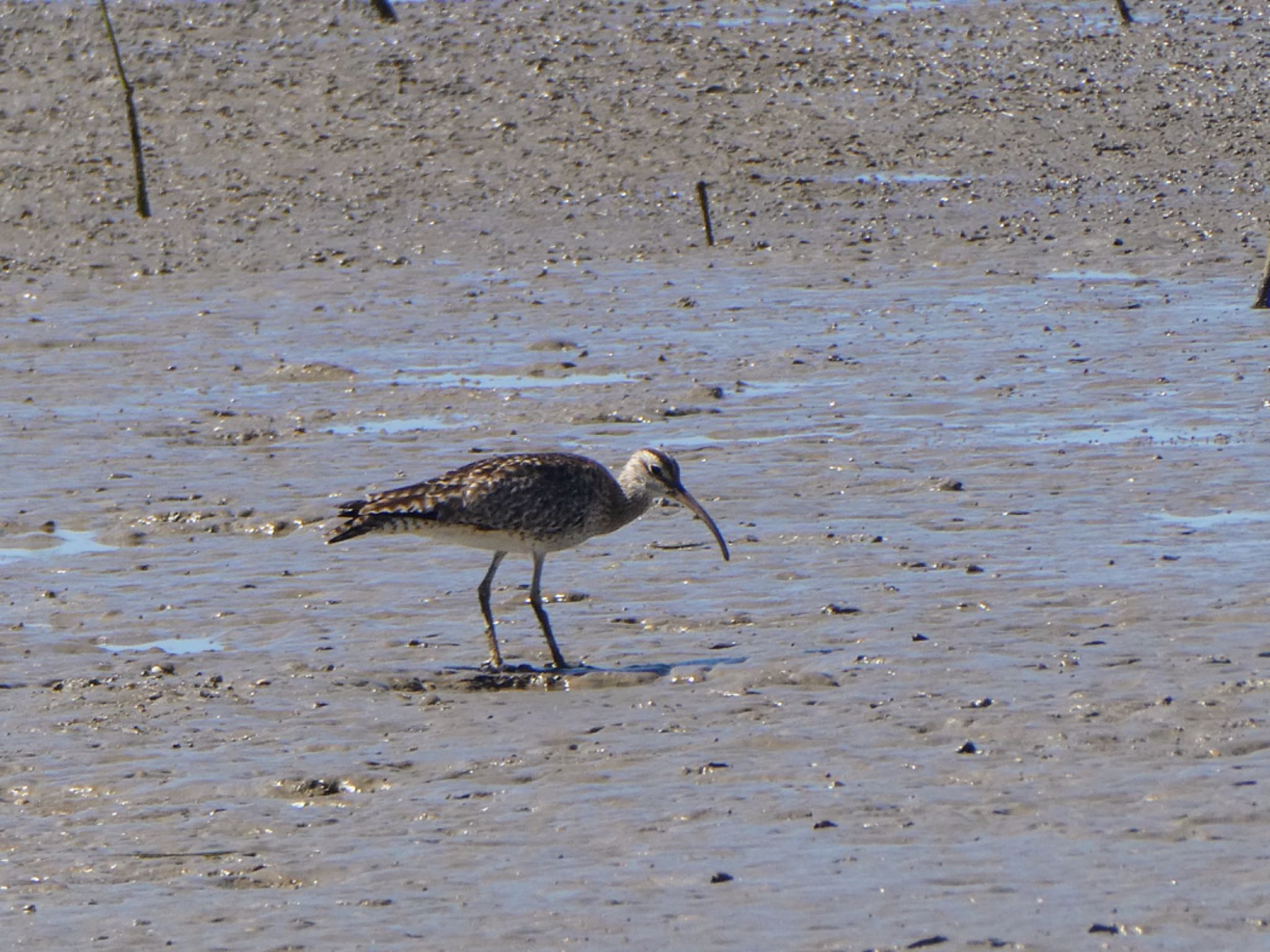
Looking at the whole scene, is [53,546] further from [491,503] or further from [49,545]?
[491,503]

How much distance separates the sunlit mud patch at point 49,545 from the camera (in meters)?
11.5

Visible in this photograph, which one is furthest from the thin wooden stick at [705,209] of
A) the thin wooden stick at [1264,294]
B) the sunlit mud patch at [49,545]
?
the sunlit mud patch at [49,545]

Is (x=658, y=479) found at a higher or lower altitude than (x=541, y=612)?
higher

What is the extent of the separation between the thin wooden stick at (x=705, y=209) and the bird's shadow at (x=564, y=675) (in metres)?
11.6

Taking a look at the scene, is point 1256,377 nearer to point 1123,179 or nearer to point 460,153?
point 1123,179

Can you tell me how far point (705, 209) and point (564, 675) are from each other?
11.9 metres

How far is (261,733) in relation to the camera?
332 inches

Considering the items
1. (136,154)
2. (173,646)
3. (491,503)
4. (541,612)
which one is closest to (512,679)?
(541,612)

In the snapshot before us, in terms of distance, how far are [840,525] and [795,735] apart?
3.60m

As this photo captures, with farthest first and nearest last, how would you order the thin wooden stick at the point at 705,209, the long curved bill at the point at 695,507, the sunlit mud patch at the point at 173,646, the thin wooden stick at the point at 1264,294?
the thin wooden stick at the point at 705,209 → the thin wooden stick at the point at 1264,294 → the long curved bill at the point at 695,507 → the sunlit mud patch at the point at 173,646

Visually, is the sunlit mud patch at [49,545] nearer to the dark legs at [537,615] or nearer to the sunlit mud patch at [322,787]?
the dark legs at [537,615]

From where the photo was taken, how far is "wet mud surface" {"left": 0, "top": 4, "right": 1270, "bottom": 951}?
6.80 meters

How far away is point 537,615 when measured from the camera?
950 cm

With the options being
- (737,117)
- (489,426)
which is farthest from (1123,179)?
(489,426)
